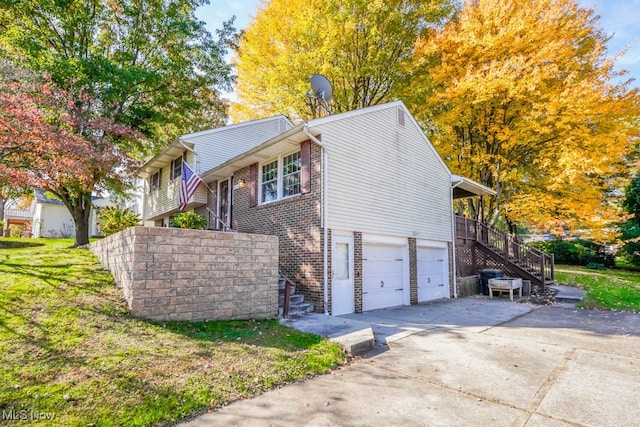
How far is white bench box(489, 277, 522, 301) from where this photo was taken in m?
12.2

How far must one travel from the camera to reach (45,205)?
2512 cm

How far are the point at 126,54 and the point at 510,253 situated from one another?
18.2 metres

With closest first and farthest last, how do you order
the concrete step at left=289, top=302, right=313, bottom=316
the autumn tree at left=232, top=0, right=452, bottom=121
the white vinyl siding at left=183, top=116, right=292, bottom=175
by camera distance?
the concrete step at left=289, top=302, right=313, bottom=316 → the white vinyl siding at left=183, top=116, right=292, bottom=175 → the autumn tree at left=232, top=0, right=452, bottom=121

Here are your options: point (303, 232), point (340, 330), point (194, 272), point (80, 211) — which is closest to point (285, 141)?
point (303, 232)

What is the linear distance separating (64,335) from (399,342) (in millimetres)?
5289

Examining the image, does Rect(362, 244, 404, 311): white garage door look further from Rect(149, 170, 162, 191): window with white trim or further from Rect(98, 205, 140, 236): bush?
Rect(149, 170, 162, 191): window with white trim

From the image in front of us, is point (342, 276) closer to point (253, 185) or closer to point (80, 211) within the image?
point (253, 185)

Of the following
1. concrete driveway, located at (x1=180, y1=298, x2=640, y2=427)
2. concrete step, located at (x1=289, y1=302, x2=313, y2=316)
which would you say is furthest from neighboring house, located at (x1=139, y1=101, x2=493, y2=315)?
concrete driveway, located at (x1=180, y1=298, x2=640, y2=427)

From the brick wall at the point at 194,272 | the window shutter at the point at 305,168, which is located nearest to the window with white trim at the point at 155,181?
the brick wall at the point at 194,272

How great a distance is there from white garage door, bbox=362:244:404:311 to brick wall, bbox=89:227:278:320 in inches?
134

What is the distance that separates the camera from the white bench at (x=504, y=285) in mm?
12211

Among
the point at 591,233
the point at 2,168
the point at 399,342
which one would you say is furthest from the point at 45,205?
the point at 591,233

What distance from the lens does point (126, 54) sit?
14.4 meters

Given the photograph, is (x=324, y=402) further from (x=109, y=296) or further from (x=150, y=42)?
(x=150, y=42)
